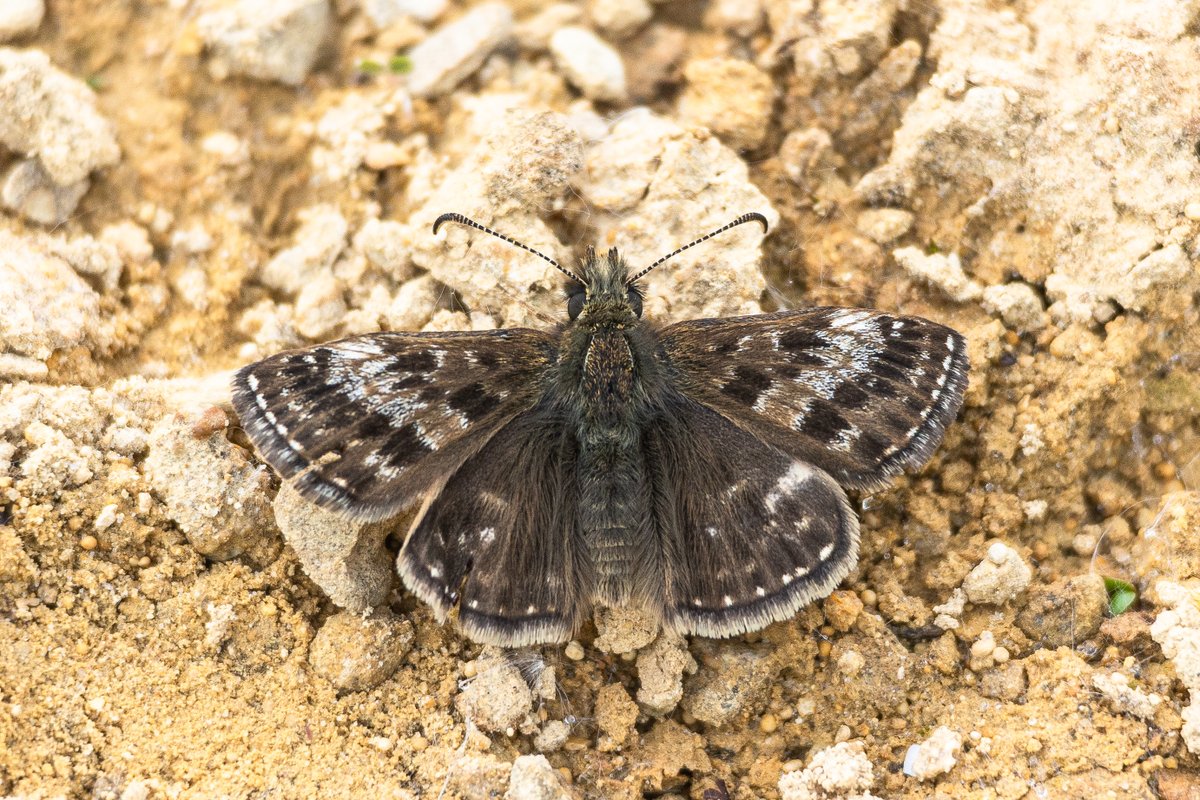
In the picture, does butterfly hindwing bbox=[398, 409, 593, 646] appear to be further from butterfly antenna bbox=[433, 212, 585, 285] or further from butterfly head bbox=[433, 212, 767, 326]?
butterfly antenna bbox=[433, 212, 585, 285]

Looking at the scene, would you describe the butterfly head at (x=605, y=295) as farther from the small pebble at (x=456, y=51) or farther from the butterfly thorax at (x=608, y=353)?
the small pebble at (x=456, y=51)

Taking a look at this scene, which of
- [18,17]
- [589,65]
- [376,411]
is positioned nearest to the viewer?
[376,411]

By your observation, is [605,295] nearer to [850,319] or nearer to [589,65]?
[850,319]

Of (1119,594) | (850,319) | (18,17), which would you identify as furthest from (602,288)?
(18,17)

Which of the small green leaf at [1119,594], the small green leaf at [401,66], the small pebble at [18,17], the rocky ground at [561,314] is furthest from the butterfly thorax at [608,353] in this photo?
the small pebble at [18,17]

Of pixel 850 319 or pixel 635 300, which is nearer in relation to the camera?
pixel 850 319

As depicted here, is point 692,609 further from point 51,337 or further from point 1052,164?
point 51,337

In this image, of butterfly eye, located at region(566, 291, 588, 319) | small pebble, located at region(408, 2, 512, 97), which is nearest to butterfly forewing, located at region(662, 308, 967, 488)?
butterfly eye, located at region(566, 291, 588, 319)
